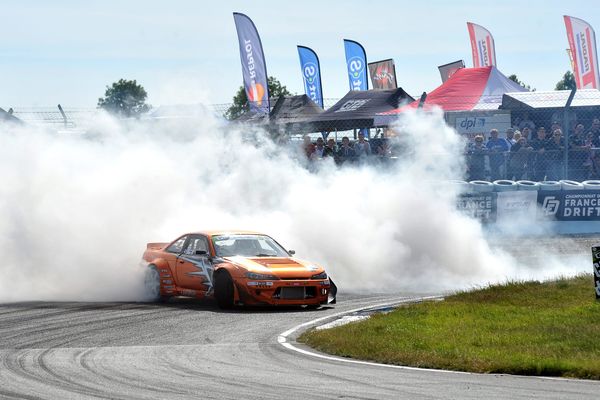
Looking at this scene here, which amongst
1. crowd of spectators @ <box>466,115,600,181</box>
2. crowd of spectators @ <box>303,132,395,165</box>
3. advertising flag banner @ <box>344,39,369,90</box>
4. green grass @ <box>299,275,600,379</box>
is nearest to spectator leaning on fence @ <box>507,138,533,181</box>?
crowd of spectators @ <box>466,115,600,181</box>

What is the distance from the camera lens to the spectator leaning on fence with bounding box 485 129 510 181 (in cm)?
2388

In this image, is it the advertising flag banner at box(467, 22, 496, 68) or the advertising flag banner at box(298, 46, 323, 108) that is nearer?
the advertising flag banner at box(298, 46, 323, 108)

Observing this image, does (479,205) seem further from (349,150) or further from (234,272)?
(234,272)

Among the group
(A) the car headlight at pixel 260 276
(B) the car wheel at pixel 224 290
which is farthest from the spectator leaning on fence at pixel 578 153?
(B) the car wheel at pixel 224 290

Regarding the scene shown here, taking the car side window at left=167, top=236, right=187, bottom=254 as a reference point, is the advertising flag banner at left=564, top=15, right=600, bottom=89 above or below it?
above

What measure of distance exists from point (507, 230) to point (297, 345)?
44.9 ft

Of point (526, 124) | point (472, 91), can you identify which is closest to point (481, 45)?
point (472, 91)

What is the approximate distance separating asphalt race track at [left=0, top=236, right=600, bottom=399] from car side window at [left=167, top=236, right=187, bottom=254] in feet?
8.57

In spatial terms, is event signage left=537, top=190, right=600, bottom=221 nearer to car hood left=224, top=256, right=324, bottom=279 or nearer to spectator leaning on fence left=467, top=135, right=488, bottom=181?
spectator leaning on fence left=467, top=135, right=488, bottom=181

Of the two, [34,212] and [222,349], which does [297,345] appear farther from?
[34,212]

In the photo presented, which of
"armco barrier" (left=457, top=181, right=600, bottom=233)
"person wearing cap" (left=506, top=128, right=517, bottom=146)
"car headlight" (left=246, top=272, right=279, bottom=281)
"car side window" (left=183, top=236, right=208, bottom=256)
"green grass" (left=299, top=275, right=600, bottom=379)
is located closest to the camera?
"green grass" (left=299, top=275, right=600, bottom=379)

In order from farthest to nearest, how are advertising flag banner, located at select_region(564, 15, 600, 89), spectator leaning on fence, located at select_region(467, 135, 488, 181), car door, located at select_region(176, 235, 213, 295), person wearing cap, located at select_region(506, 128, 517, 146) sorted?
advertising flag banner, located at select_region(564, 15, 600, 89) < person wearing cap, located at select_region(506, 128, 517, 146) < spectator leaning on fence, located at select_region(467, 135, 488, 181) < car door, located at select_region(176, 235, 213, 295)

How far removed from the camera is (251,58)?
117 feet

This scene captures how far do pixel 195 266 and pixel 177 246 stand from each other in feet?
3.40
